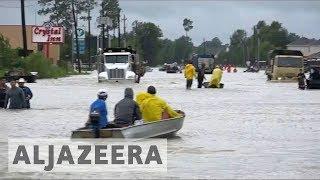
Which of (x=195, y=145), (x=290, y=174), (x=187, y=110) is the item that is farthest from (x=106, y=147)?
(x=187, y=110)

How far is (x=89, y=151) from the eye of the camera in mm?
15773

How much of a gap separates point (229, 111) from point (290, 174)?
631 inches

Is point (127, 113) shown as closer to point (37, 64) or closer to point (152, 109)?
point (152, 109)

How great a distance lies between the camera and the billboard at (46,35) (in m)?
99.4

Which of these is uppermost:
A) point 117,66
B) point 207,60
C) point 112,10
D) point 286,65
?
point 112,10

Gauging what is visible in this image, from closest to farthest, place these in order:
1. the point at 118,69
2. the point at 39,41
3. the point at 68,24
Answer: the point at 118,69
the point at 39,41
the point at 68,24

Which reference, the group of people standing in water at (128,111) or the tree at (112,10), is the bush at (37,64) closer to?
the group of people standing in water at (128,111)

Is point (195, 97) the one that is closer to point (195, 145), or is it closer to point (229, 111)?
point (229, 111)

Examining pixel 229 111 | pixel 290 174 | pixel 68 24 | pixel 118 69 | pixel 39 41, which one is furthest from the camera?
pixel 68 24

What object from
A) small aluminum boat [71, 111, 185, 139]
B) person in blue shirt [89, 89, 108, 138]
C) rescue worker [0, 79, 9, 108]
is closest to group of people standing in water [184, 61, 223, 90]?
rescue worker [0, 79, 9, 108]

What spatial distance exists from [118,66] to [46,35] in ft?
151

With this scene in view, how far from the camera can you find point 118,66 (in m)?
56.8

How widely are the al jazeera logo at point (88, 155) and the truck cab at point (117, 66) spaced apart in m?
38.1

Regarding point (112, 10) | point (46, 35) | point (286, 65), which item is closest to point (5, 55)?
point (286, 65)
